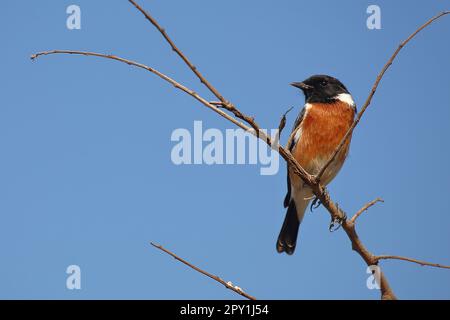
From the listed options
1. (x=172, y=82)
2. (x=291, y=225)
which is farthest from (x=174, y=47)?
(x=291, y=225)

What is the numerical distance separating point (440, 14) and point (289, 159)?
4.20 feet

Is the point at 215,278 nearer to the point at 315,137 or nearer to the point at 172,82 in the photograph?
the point at 172,82

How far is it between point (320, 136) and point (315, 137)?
0.20ft

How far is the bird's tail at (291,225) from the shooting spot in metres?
8.16

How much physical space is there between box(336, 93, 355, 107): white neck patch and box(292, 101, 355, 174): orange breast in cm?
26

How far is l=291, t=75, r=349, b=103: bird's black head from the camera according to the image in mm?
8223

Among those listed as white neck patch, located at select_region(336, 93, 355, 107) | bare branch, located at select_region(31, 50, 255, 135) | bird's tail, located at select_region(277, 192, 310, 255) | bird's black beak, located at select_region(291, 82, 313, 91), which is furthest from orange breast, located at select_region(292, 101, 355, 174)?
bare branch, located at select_region(31, 50, 255, 135)

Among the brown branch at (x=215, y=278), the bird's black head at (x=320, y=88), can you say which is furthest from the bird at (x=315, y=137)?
the brown branch at (x=215, y=278)

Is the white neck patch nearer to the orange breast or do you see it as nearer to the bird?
the bird

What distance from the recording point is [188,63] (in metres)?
3.44

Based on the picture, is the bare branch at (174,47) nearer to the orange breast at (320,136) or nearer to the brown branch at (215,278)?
Result: the brown branch at (215,278)

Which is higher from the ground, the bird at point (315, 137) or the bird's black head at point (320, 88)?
the bird's black head at point (320, 88)

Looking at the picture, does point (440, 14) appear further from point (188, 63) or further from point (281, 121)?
point (188, 63)

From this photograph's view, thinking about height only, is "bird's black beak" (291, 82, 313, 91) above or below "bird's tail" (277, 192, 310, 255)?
above
